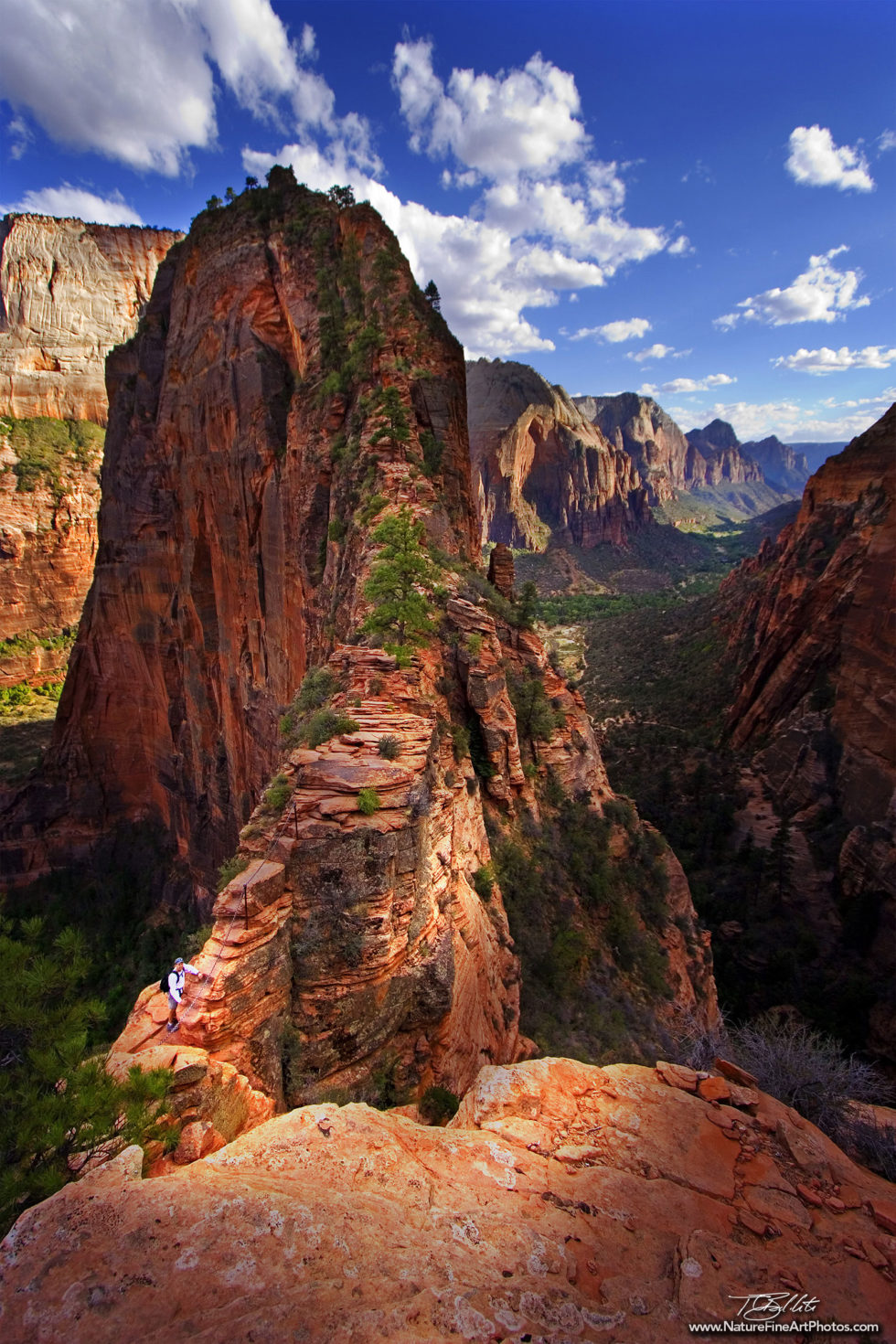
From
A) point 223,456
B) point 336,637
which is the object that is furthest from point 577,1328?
point 223,456

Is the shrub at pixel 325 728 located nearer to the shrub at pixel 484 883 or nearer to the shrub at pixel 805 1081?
the shrub at pixel 484 883

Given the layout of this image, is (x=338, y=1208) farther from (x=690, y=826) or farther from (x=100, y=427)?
(x=100, y=427)

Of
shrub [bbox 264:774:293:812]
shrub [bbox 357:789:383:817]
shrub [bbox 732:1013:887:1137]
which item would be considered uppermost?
shrub [bbox 357:789:383:817]

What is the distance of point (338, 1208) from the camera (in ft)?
17.6

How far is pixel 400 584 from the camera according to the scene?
16.0 m

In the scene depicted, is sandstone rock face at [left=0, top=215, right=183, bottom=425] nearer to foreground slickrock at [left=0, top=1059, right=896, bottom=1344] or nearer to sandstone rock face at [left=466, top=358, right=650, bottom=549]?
foreground slickrock at [left=0, top=1059, right=896, bottom=1344]

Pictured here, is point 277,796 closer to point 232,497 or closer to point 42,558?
point 232,497

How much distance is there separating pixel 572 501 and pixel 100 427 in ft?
386

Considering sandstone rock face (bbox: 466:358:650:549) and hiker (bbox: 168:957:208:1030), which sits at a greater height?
sandstone rock face (bbox: 466:358:650:549)

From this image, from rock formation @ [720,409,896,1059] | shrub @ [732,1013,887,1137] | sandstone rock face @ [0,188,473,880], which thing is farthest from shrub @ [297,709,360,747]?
rock formation @ [720,409,896,1059]

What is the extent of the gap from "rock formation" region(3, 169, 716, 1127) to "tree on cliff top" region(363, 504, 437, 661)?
0.41m

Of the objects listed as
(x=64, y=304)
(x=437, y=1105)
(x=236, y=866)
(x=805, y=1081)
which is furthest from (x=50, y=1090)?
(x=64, y=304)

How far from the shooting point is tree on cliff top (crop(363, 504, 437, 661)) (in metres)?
14.9

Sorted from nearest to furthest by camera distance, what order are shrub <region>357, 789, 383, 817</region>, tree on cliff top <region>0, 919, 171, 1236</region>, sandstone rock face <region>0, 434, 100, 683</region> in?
tree on cliff top <region>0, 919, 171, 1236</region> < shrub <region>357, 789, 383, 817</region> < sandstone rock face <region>0, 434, 100, 683</region>
